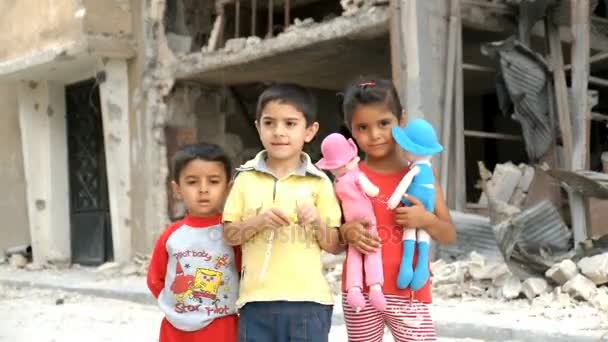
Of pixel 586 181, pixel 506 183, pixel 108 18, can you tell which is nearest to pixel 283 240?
pixel 586 181

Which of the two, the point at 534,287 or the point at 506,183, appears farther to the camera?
the point at 506,183

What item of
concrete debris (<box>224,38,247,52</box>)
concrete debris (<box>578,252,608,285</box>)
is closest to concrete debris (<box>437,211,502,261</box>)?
concrete debris (<box>578,252,608,285</box>)

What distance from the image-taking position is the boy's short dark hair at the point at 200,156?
2195 mm

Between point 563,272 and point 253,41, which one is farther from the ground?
point 253,41

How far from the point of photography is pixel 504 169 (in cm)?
536

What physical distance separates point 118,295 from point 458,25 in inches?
145

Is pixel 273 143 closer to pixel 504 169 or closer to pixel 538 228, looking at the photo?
Result: pixel 538 228

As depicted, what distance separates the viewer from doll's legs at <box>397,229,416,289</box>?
6.52 ft

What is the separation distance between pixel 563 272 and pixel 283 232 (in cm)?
262

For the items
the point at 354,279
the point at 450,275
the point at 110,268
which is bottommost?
the point at 110,268

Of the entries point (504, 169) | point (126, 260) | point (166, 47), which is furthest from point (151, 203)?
point (504, 169)

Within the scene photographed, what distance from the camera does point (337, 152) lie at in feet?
6.78

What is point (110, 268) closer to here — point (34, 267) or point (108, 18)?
point (34, 267)

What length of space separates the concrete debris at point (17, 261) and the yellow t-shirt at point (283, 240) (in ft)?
26.7
